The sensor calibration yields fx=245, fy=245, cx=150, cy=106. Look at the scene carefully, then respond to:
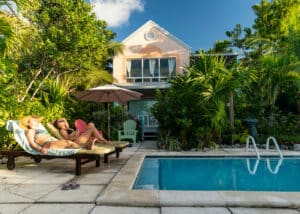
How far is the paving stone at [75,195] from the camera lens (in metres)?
3.83

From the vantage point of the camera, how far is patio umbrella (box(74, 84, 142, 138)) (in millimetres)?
9031

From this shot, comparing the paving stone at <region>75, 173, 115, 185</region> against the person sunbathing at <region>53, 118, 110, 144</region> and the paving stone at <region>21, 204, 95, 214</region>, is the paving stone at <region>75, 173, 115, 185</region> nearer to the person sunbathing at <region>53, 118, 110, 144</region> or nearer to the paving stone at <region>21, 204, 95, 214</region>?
the person sunbathing at <region>53, 118, 110, 144</region>

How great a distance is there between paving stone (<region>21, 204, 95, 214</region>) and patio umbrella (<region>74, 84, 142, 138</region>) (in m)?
5.60

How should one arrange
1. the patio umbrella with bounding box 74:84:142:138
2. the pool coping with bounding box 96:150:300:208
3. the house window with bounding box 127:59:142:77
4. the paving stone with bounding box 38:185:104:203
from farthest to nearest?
the house window with bounding box 127:59:142:77 → the patio umbrella with bounding box 74:84:142:138 → the paving stone with bounding box 38:185:104:203 → the pool coping with bounding box 96:150:300:208

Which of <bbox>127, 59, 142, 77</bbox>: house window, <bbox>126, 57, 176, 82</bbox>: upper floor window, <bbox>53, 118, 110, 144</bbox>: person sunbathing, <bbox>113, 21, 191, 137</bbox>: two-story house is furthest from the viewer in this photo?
<bbox>127, 59, 142, 77</bbox>: house window

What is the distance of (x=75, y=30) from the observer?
10492mm

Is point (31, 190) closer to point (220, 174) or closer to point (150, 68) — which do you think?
point (220, 174)

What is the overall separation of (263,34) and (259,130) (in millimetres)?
10813

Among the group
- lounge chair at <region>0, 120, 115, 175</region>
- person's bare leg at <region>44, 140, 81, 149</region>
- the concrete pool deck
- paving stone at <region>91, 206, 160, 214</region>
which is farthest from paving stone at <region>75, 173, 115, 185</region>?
paving stone at <region>91, 206, 160, 214</region>

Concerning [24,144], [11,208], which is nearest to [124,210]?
[11,208]

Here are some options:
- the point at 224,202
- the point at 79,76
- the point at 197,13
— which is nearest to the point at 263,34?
the point at 197,13

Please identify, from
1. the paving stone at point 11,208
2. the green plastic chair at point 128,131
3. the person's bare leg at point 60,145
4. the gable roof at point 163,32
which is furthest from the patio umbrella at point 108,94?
the gable roof at point 163,32

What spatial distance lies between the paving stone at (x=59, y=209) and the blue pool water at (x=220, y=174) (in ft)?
5.57

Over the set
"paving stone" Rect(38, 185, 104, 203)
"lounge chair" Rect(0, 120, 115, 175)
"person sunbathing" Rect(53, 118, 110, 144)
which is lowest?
"paving stone" Rect(38, 185, 104, 203)
